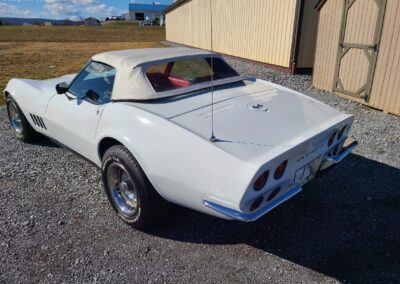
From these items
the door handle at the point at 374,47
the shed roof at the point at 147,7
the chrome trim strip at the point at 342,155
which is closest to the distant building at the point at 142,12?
the shed roof at the point at 147,7

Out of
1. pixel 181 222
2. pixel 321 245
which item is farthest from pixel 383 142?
pixel 181 222

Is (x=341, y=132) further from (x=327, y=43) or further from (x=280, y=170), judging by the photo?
(x=327, y=43)

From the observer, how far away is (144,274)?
261 cm

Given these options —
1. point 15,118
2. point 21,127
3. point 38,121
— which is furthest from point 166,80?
point 15,118

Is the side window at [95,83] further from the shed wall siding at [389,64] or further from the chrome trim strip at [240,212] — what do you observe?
the shed wall siding at [389,64]

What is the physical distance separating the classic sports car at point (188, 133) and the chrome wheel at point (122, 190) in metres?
0.01

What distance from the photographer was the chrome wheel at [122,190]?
311 centimetres

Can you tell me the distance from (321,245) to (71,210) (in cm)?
237

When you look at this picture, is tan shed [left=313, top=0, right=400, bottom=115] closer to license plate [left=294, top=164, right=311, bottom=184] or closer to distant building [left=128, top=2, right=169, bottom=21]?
license plate [left=294, top=164, right=311, bottom=184]

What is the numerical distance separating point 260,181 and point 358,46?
6.01 meters

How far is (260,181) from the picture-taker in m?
2.32

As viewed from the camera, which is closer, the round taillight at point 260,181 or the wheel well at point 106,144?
the round taillight at point 260,181

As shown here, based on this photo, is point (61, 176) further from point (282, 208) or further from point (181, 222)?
point (282, 208)

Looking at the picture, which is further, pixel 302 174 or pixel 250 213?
pixel 302 174
